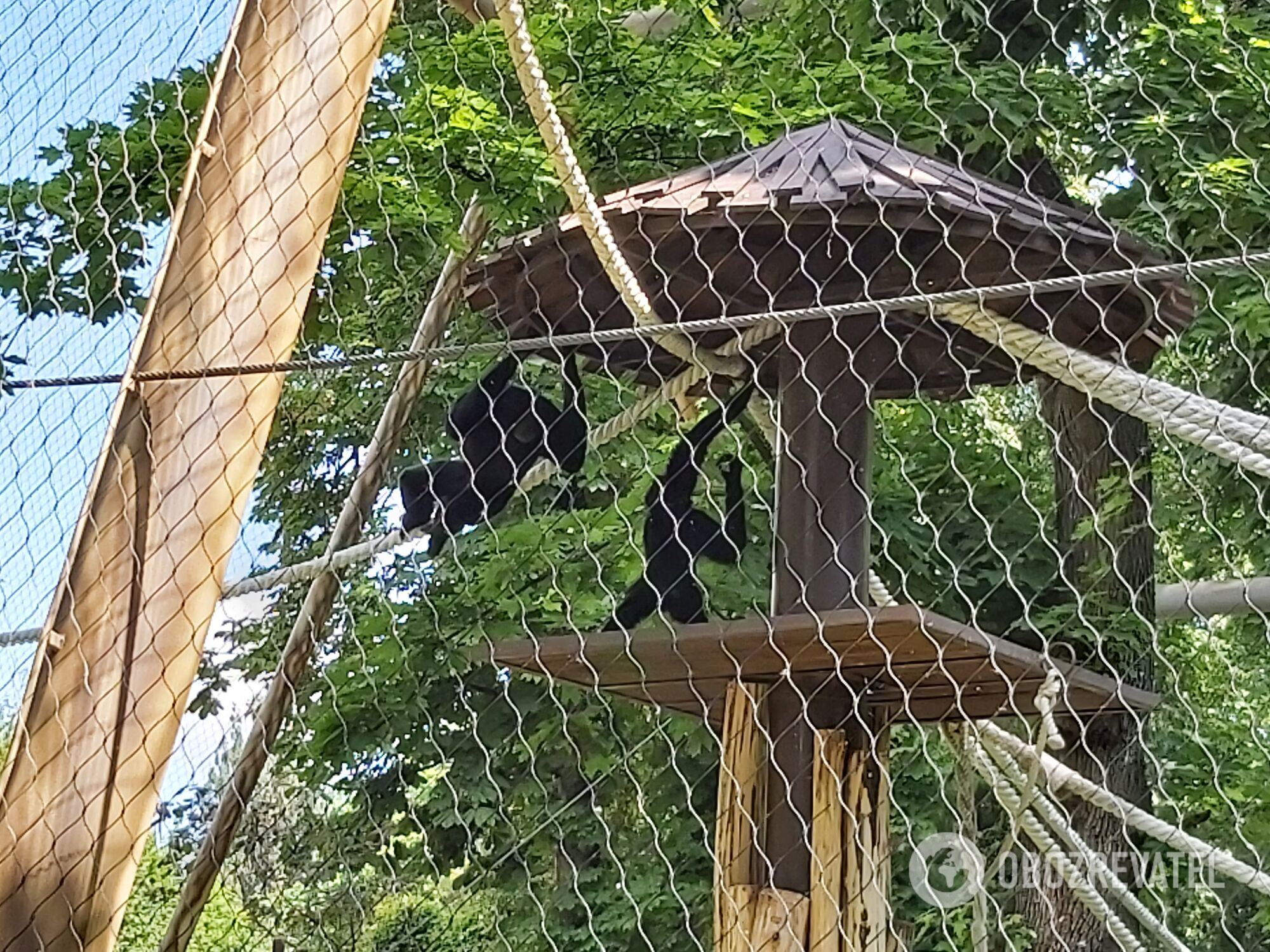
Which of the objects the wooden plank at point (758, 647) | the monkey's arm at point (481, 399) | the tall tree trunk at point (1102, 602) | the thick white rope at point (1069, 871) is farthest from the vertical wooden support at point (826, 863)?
the tall tree trunk at point (1102, 602)

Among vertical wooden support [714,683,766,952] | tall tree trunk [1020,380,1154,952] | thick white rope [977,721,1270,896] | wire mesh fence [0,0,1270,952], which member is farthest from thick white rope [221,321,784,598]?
tall tree trunk [1020,380,1154,952]

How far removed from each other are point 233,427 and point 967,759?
107cm

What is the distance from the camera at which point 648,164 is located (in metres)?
2.32

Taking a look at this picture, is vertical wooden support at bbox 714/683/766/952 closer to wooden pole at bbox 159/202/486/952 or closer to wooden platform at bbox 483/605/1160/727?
wooden platform at bbox 483/605/1160/727

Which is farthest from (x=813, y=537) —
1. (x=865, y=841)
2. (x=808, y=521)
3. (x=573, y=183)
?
(x=573, y=183)

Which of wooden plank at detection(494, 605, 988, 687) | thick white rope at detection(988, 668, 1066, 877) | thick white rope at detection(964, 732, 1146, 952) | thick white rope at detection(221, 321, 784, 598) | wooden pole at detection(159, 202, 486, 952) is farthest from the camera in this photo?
wooden pole at detection(159, 202, 486, 952)

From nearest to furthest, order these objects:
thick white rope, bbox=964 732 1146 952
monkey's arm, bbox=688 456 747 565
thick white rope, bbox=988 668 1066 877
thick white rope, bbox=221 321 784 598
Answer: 1. thick white rope, bbox=988 668 1066 877
2. thick white rope, bbox=221 321 784 598
3. thick white rope, bbox=964 732 1146 952
4. monkey's arm, bbox=688 456 747 565

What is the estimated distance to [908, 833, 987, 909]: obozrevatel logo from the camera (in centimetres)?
221

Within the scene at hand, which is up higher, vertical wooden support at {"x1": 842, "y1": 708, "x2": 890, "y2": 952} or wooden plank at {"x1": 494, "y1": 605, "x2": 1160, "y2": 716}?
wooden plank at {"x1": 494, "y1": 605, "x2": 1160, "y2": 716}

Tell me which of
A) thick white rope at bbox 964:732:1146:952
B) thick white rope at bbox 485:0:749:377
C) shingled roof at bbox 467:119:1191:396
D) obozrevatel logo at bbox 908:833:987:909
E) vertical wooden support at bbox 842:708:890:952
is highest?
thick white rope at bbox 485:0:749:377

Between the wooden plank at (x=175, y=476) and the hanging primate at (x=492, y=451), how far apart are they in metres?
0.69

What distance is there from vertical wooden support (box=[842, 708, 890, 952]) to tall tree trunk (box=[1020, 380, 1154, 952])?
1104 mm

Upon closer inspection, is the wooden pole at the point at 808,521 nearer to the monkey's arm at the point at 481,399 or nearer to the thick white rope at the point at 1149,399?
the thick white rope at the point at 1149,399

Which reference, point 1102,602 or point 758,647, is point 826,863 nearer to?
point 758,647
